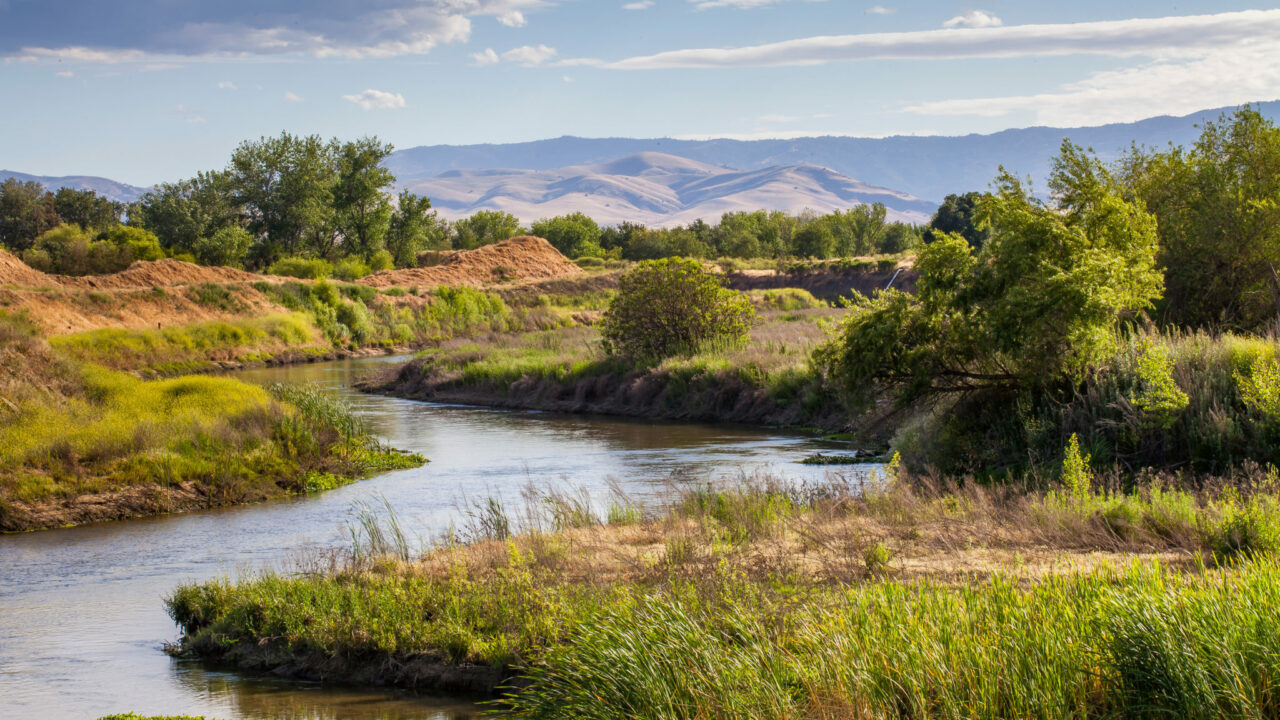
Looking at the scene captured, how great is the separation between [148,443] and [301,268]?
193ft

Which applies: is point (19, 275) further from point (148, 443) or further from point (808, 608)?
point (808, 608)

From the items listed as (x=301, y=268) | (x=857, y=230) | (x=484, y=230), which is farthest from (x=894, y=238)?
(x=301, y=268)

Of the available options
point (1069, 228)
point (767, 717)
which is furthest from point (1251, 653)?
point (1069, 228)

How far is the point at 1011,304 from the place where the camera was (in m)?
14.9

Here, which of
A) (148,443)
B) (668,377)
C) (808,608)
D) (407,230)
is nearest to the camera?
(808,608)

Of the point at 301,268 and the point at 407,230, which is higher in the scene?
the point at 407,230

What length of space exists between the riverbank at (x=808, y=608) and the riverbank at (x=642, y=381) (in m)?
10.8

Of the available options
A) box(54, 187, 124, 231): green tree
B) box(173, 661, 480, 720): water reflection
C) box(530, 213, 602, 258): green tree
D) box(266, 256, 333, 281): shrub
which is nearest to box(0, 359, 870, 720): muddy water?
box(173, 661, 480, 720): water reflection

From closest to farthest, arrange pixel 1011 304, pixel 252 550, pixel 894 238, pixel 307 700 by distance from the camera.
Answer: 1. pixel 307 700
2. pixel 1011 304
3. pixel 252 550
4. pixel 894 238

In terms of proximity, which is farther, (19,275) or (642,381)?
(19,275)

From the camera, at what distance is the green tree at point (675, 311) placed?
118 ft

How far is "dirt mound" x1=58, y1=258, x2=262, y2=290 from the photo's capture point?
5838 centimetres

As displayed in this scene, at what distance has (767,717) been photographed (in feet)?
19.9

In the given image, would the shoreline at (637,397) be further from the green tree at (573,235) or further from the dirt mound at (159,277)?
the green tree at (573,235)
